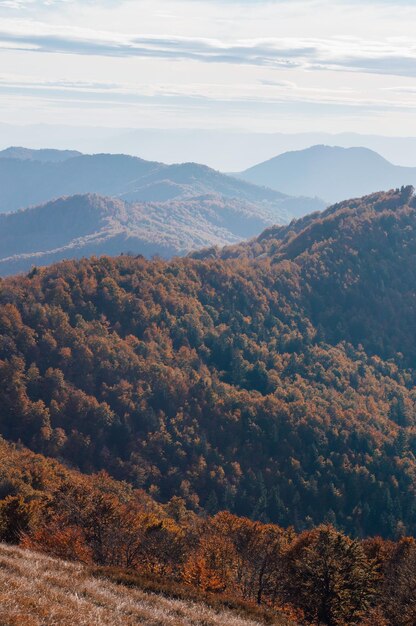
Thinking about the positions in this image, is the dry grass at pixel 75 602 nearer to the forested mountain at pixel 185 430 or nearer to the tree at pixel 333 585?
the tree at pixel 333 585

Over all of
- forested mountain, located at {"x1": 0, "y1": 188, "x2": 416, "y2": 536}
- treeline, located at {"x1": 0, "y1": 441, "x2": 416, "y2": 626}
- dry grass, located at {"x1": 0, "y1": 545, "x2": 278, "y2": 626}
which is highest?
dry grass, located at {"x1": 0, "y1": 545, "x2": 278, "y2": 626}

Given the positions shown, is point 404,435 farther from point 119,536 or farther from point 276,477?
point 119,536

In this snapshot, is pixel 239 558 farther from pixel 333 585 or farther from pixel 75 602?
pixel 75 602

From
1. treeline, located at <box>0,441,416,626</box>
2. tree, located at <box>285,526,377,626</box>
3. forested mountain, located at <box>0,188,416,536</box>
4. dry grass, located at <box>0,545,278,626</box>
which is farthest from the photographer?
forested mountain, located at <box>0,188,416,536</box>

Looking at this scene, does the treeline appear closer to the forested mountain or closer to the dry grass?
the dry grass

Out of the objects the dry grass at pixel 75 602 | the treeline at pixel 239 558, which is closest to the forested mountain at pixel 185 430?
the treeline at pixel 239 558

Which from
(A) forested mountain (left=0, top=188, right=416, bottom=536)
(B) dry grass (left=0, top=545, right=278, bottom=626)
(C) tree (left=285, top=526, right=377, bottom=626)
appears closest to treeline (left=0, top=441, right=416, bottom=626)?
(C) tree (left=285, top=526, right=377, bottom=626)
